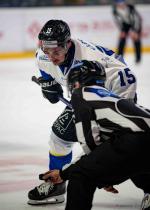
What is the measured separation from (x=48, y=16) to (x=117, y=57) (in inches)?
296

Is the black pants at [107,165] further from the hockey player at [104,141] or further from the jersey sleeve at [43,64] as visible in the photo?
the jersey sleeve at [43,64]

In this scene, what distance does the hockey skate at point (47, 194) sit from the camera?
3748 millimetres

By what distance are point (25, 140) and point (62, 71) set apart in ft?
5.72

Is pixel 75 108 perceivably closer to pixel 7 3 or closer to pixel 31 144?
pixel 31 144

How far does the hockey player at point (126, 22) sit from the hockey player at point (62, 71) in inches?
285

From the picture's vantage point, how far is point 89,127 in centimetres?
292

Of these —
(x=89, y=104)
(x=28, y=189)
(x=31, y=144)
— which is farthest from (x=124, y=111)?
(x=31, y=144)

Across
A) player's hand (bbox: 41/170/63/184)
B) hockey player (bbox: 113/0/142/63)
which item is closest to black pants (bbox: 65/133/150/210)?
player's hand (bbox: 41/170/63/184)

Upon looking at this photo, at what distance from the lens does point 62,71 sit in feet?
12.3

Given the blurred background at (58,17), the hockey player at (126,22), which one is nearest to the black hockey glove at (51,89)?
the blurred background at (58,17)

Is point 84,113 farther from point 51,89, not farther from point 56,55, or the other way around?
point 51,89

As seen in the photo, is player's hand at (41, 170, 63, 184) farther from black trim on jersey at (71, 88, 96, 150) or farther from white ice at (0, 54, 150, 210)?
white ice at (0, 54, 150, 210)

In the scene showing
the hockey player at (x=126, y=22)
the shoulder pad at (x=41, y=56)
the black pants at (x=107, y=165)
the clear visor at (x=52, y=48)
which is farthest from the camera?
the hockey player at (x=126, y=22)

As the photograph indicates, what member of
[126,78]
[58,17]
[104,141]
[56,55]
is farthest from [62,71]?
[58,17]
